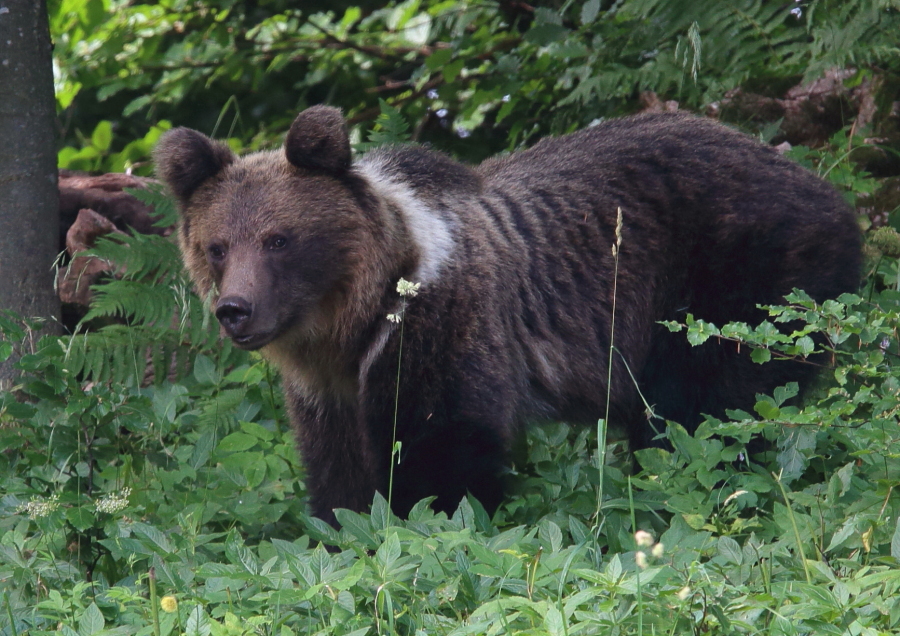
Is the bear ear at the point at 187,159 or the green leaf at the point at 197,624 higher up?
the bear ear at the point at 187,159

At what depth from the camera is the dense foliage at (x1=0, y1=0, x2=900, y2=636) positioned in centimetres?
303

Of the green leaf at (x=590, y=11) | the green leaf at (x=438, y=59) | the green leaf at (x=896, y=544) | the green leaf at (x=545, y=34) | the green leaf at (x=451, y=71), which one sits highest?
the green leaf at (x=590, y=11)

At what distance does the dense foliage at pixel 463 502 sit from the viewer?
3.03m

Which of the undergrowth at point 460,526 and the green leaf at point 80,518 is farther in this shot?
the green leaf at point 80,518

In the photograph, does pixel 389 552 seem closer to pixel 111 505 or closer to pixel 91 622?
pixel 91 622

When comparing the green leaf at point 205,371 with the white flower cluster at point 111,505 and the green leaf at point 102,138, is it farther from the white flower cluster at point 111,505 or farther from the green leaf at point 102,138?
the green leaf at point 102,138

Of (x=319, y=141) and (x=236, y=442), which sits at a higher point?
(x=319, y=141)

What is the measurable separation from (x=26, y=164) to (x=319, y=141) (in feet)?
5.65

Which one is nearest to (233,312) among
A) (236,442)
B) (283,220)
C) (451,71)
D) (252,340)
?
(252,340)

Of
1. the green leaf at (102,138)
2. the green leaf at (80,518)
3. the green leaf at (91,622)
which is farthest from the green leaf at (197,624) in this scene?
the green leaf at (102,138)

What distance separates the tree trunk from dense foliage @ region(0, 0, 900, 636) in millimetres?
238

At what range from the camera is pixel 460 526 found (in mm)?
3594

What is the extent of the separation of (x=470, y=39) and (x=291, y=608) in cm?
527

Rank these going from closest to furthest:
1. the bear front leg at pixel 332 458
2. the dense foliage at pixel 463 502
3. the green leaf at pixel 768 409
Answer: the dense foliage at pixel 463 502
the green leaf at pixel 768 409
the bear front leg at pixel 332 458
